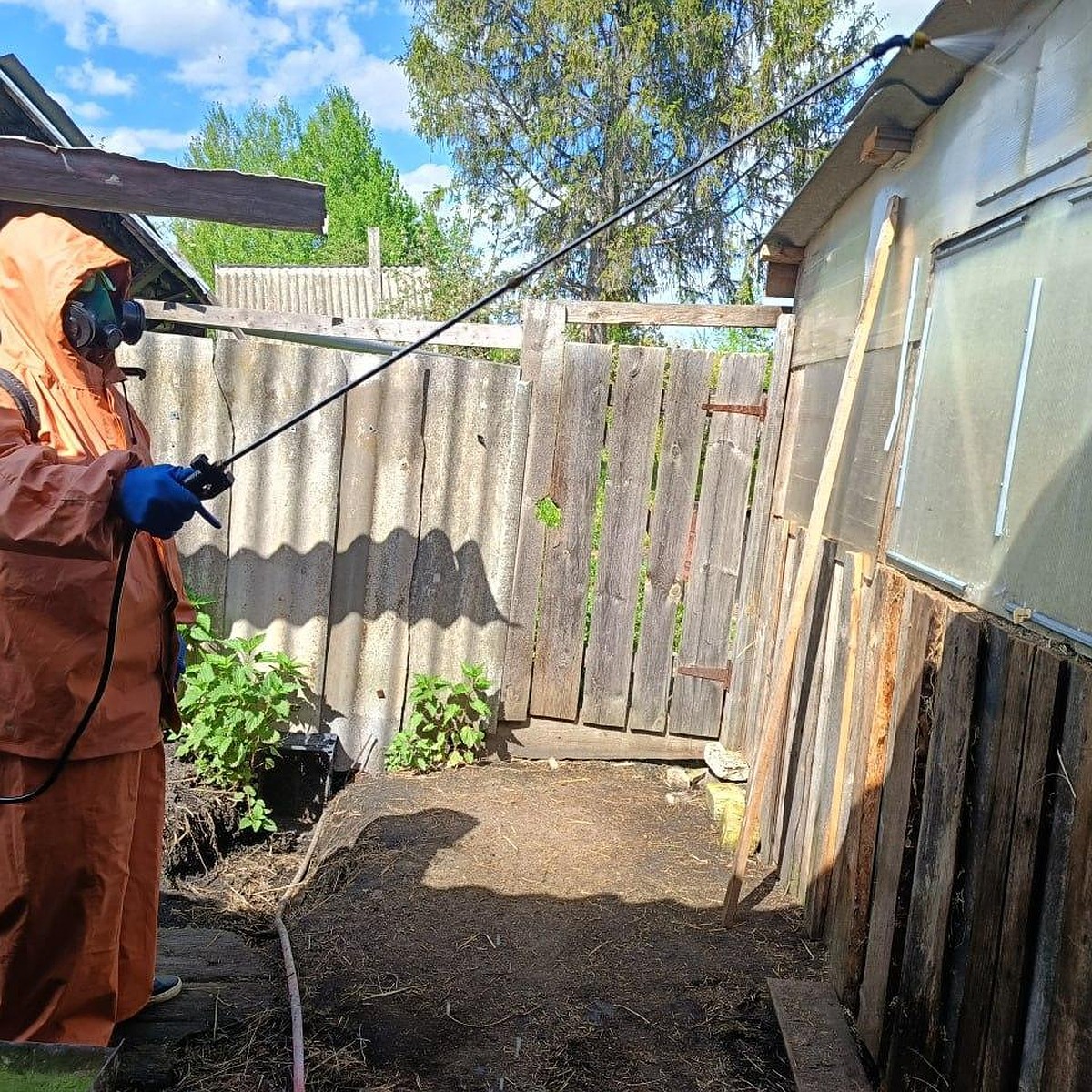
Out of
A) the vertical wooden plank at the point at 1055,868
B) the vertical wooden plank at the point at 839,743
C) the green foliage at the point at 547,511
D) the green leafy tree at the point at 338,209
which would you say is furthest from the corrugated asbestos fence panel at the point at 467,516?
the green leafy tree at the point at 338,209

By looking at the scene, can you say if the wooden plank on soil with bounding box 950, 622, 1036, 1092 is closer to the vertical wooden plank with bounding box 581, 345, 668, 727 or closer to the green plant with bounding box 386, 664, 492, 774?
the vertical wooden plank with bounding box 581, 345, 668, 727

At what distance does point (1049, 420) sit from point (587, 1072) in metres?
2.22

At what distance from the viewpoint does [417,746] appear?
16.2 ft

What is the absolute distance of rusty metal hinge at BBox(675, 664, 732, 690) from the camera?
5047 millimetres

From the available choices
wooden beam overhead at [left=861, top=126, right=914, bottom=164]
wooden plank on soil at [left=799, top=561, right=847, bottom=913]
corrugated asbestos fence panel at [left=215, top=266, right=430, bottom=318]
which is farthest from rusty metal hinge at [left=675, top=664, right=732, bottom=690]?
corrugated asbestos fence panel at [left=215, top=266, right=430, bottom=318]

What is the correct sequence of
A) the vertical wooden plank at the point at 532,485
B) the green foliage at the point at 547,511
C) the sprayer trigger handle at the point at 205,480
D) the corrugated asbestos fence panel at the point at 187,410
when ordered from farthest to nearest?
1. the green foliage at the point at 547,511
2. the vertical wooden plank at the point at 532,485
3. the corrugated asbestos fence panel at the point at 187,410
4. the sprayer trigger handle at the point at 205,480

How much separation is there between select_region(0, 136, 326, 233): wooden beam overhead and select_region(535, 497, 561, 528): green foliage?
2.09m

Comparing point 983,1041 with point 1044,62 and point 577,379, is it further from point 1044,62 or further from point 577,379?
point 577,379

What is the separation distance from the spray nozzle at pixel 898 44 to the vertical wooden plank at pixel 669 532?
8.36 feet

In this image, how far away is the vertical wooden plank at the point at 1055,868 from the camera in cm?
171

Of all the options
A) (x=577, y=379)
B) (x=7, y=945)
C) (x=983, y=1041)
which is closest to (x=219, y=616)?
(x=577, y=379)

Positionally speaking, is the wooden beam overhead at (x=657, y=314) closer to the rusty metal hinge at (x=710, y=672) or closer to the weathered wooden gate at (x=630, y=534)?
the weathered wooden gate at (x=630, y=534)

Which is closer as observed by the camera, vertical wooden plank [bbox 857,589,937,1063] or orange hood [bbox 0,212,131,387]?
orange hood [bbox 0,212,131,387]

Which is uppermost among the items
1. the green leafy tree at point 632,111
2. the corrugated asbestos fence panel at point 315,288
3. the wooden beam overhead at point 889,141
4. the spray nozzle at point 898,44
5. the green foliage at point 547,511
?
the green leafy tree at point 632,111
